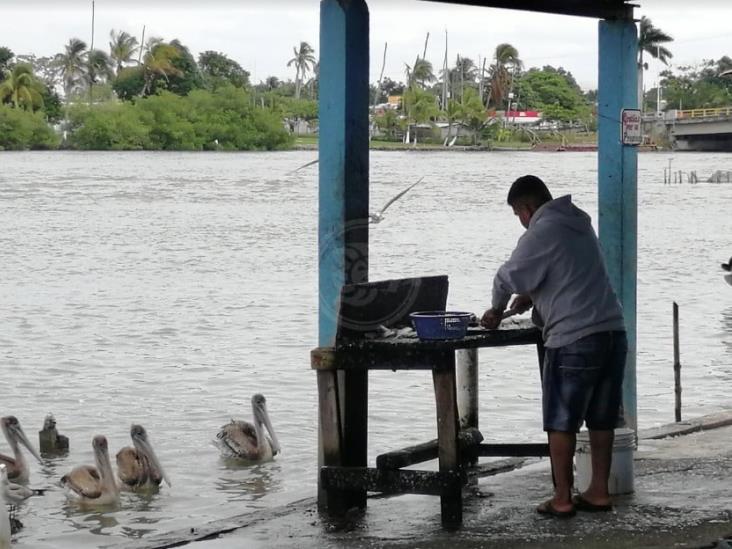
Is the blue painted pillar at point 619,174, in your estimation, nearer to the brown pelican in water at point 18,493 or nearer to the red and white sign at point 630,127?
the red and white sign at point 630,127

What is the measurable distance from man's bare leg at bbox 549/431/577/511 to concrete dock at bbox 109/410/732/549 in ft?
0.32

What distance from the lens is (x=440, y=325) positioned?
7.03 metres

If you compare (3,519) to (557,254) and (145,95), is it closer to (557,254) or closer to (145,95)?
(557,254)

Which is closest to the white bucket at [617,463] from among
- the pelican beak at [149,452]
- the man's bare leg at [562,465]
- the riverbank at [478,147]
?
the man's bare leg at [562,465]

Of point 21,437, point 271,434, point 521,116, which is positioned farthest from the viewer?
point 521,116

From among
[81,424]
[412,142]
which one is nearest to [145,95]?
[412,142]

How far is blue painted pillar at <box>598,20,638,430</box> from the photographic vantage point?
28.9ft

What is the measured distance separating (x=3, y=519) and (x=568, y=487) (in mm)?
2855

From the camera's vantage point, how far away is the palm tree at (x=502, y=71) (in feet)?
500

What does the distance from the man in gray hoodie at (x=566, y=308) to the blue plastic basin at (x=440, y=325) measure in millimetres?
245

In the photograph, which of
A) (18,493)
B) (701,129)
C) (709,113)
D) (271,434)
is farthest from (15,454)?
(709,113)

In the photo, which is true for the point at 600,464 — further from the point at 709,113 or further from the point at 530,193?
the point at 709,113

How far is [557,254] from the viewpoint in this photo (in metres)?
7.01

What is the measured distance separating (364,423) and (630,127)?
269 centimetres
